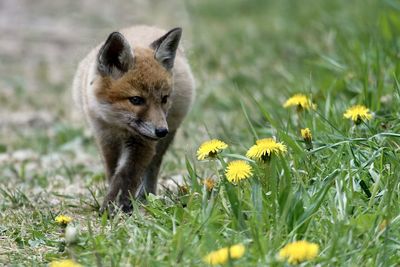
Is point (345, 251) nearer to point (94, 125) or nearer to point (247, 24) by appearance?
point (94, 125)

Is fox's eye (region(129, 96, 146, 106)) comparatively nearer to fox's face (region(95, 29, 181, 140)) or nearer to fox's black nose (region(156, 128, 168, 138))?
fox's face (region(95, 29, 181, 140))

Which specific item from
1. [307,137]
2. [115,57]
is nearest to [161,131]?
[115,57]

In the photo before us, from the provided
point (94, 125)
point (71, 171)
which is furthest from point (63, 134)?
point (94, 125)

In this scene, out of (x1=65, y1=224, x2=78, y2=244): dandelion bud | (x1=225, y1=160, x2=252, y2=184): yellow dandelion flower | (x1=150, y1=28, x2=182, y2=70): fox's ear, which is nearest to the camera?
(x1=65, y1=224, x2=78, y2=244): dandelion bud

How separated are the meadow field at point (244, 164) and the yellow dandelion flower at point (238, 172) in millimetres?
17

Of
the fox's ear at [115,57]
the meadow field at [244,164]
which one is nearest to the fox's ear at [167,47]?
the fox's ear at [115,57]

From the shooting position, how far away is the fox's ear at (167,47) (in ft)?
16.7

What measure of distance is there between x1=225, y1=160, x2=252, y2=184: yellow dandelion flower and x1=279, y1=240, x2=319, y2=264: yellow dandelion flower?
2.81ft

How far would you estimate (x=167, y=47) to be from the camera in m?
5.12

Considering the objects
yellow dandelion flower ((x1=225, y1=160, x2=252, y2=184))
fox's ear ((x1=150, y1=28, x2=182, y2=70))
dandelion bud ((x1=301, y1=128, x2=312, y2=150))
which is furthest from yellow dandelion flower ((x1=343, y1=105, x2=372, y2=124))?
fox's ear ((x1=150, y1=28, x2=182, y2=70))

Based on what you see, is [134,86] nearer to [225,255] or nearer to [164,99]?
[164,99]

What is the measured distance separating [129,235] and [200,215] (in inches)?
13.1

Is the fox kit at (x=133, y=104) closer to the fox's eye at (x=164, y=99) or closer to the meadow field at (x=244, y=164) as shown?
the fox's eye at (x=164, y=99)

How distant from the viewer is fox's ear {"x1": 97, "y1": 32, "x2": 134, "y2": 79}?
4.92 meters
